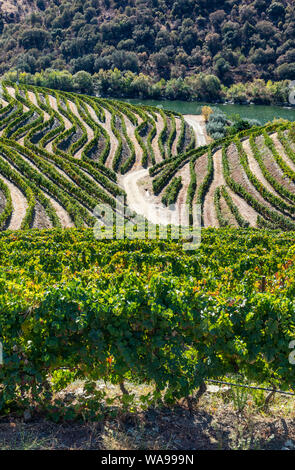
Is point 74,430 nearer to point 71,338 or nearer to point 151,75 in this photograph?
point 71,338

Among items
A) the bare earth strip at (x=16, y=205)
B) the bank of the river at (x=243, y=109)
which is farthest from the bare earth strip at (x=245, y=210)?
the bank of the river at (x=243, y=109)

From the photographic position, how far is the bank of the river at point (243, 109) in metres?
101

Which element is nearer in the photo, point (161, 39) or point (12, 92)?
point (12, 92)

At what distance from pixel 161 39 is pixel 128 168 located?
11646cm

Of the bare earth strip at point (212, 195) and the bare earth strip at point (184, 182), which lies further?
the bare earth strip at point (184, 182)

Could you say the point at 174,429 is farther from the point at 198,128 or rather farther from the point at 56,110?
the point at 198,128

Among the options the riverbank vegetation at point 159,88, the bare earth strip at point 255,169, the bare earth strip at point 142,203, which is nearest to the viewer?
the bare earth strip at point 142,203

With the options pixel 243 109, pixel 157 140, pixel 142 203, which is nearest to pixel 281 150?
pixel 142 203

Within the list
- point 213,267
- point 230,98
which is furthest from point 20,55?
point 213,267

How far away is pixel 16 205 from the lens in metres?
38.3

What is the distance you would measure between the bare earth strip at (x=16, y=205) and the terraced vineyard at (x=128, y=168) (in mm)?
82

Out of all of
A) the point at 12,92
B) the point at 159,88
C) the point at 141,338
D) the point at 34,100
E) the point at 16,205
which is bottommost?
the point at 141,338

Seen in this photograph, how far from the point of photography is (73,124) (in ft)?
214

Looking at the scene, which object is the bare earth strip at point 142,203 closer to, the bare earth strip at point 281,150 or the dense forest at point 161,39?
the bare earth strip at point 281,150
